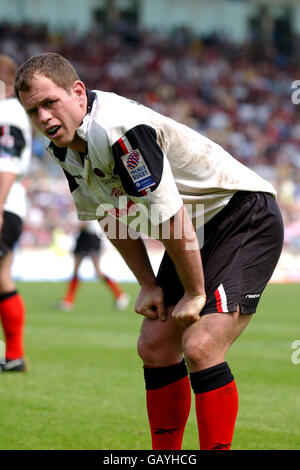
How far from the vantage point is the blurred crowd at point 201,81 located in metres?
26.6

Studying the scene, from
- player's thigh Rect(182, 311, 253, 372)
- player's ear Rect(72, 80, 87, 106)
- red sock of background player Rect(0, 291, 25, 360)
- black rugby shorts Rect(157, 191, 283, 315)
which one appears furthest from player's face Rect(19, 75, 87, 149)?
red sock of background player Rect(0, 291, 25, 360)

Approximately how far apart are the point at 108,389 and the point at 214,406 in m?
2.81

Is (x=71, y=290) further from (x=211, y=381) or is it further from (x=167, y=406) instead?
(x=211, y=381)

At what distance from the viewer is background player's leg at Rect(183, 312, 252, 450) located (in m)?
3.28

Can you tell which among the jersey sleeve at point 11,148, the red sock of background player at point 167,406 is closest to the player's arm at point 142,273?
the red sock of background player at point 167,406

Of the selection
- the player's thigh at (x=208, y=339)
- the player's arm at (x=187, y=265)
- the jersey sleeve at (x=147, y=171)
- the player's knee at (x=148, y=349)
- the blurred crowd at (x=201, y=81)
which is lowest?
the player's knee at (x=148, y=349)

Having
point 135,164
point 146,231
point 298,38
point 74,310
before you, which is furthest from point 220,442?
point 298,38

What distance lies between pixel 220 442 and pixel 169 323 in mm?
599

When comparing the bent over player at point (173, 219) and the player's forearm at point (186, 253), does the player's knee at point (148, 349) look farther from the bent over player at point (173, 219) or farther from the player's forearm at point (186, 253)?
the player's forearm at point (186, 253)

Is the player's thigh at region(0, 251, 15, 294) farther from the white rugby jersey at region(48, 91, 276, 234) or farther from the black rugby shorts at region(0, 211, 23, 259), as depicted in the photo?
the white rugby jersey at region(48, 91, 276, 234)

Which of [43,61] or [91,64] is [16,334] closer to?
[43,61]

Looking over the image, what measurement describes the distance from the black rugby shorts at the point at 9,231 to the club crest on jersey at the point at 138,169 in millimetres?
3315

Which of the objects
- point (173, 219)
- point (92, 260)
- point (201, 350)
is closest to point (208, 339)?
point (201, 350)

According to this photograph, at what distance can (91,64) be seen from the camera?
93.7ft
